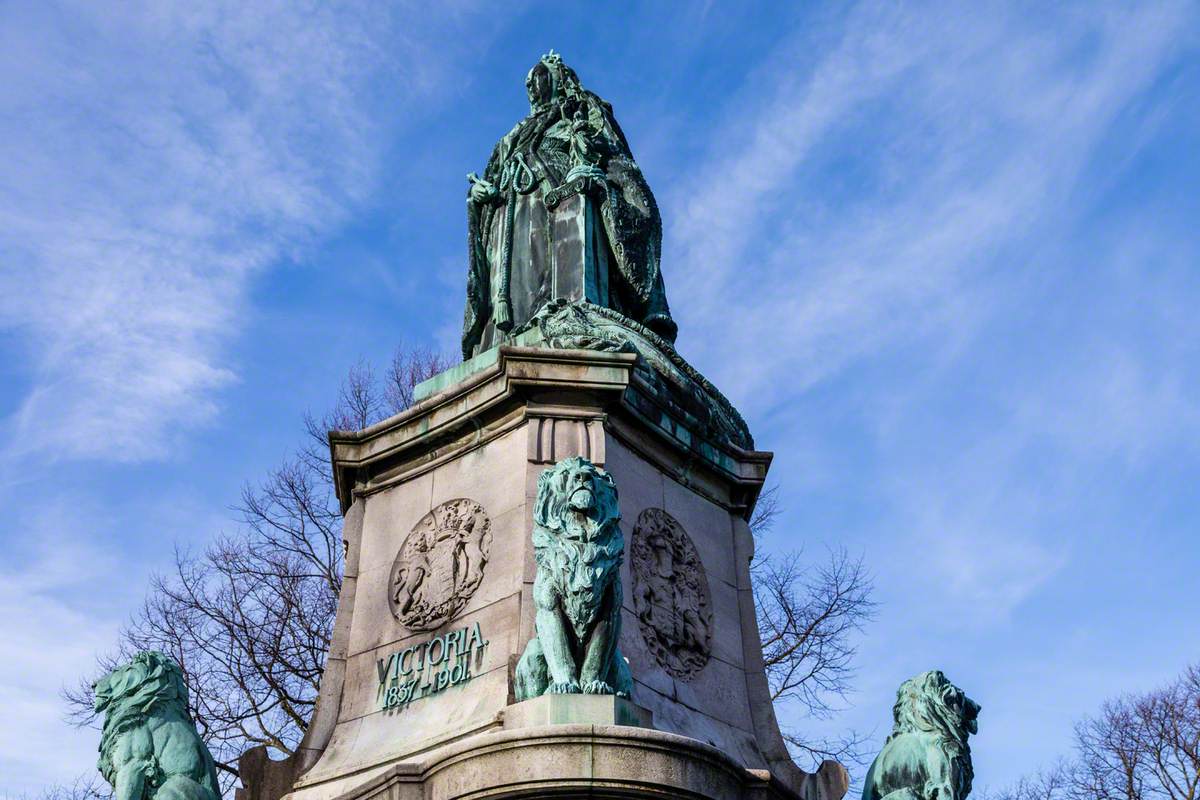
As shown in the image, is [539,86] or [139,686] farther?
[539,86]

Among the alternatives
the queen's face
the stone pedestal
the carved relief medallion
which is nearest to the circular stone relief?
the stone pedestal

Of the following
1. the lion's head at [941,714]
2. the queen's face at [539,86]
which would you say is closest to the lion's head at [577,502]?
the lion's head at [941,714]

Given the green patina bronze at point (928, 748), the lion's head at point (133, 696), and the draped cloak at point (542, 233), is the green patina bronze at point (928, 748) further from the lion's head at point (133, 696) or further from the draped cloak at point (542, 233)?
the draped cloak at point (542, 233)

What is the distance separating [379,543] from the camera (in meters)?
9.05

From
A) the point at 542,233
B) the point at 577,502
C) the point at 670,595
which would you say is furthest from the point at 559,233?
the point at 577,502

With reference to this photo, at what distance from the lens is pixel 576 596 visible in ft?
23.5

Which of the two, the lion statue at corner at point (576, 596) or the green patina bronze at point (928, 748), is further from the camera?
the green patina bronze at point (928, 748)

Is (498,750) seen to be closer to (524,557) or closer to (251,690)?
(524,557)

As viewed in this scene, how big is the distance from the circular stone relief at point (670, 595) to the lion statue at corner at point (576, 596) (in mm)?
891

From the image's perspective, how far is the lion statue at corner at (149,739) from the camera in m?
7.10

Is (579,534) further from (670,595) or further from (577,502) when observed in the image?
(670,595)

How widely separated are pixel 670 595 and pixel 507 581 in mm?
1064

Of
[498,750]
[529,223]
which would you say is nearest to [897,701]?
[498,750]

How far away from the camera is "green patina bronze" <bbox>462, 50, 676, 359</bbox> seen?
10.8 m
